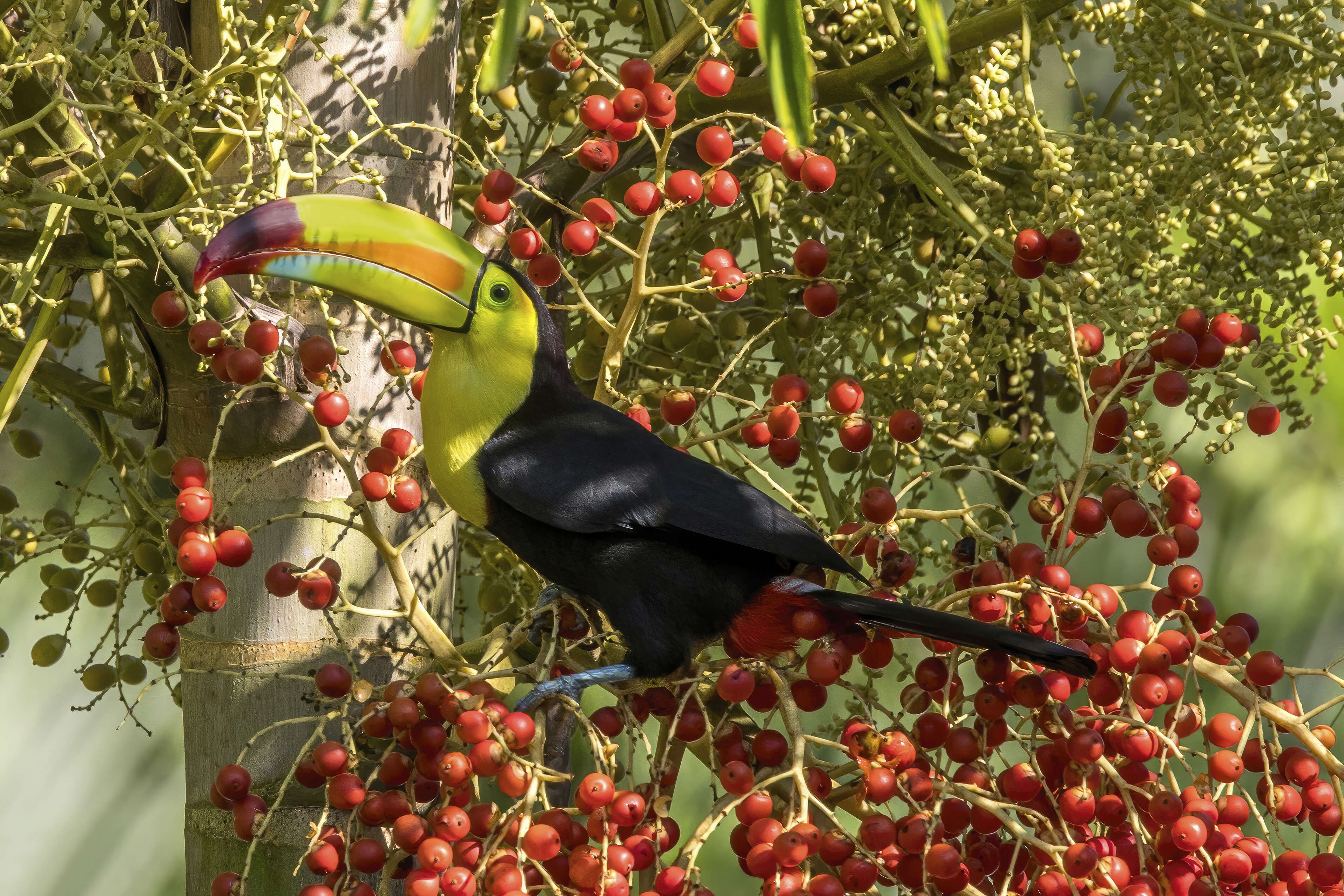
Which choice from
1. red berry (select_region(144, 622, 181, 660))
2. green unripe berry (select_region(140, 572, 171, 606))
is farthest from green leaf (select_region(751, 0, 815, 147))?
green unripe berry (select_region(140, 572, 171, 606))

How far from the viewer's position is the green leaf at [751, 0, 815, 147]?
1.21 feet

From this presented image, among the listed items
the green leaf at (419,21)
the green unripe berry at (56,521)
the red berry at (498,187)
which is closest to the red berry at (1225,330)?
the red berry at (498,187)

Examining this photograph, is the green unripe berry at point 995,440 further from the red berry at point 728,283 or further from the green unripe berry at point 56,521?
the green unripe berry at point 56,521

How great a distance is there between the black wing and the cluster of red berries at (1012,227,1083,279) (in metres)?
0.21

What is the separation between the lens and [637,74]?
2.34 ft

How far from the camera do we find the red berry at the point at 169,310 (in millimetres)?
720

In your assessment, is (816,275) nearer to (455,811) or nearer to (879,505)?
(879,505)

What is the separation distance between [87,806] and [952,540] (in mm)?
1237

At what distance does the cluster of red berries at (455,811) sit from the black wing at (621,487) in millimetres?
113

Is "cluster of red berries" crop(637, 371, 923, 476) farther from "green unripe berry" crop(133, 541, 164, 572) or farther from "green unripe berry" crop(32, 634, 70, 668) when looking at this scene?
"green unripe berry" crop(32, 634, 70, 668)

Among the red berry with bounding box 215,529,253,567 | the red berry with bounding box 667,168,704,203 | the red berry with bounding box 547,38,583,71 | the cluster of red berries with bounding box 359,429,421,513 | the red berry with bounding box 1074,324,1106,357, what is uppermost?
the red berry with bounding box 547,38,583,71

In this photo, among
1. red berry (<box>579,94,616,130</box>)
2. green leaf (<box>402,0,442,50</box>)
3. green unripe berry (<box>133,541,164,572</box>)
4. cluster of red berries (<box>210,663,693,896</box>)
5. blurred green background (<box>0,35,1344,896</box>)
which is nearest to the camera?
green leaf (<box>402,0,442,50</box>)

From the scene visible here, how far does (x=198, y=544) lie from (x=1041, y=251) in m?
0.53

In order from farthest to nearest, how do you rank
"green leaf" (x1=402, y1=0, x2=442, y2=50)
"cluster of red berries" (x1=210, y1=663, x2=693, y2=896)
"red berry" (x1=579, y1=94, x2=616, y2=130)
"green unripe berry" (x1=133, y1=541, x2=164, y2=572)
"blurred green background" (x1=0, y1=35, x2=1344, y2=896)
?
"blurred green background" (x1=0, y1=35, x2=1344, y2=896) < "green unripe berry" (x1=133, y1=541, x2=164, y2=572) < "red berry" (x1=579, y1=94, x2=616, y2=130) < "cluster of red berries" (x1=210, y1=663, x2=693, y2=896) < "green leaf" (x1=402, y1=0, x2=442, y2=50)
